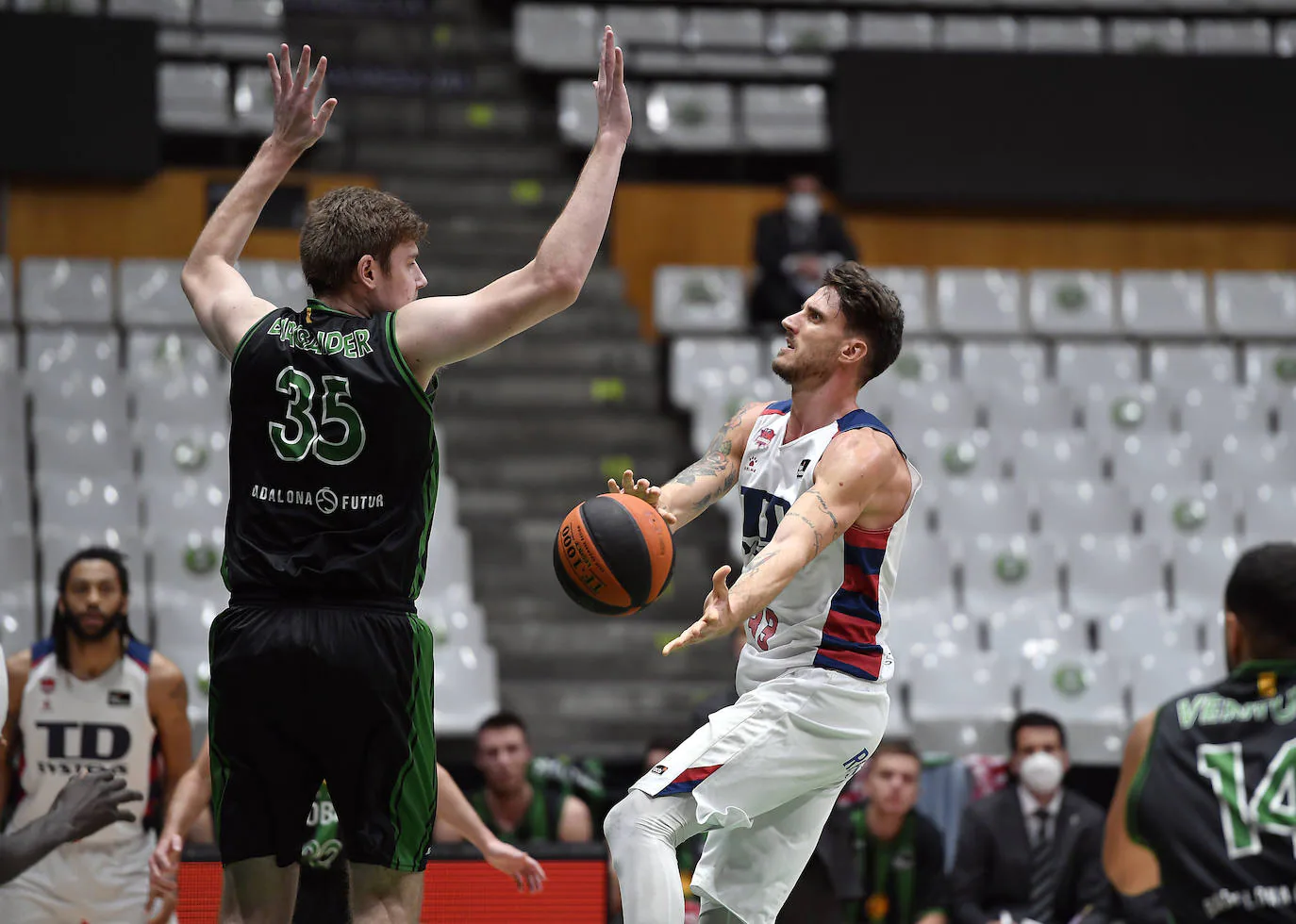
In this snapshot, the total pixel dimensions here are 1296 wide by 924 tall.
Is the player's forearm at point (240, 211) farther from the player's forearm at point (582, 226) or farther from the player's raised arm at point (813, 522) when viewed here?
the player's raised arm at point (813, 522)

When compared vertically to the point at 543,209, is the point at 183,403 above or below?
below

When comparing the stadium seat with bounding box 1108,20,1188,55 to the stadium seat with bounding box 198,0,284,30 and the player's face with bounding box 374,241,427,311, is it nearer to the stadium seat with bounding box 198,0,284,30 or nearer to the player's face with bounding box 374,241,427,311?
the stadium seat with bounding box 198,0,284,30

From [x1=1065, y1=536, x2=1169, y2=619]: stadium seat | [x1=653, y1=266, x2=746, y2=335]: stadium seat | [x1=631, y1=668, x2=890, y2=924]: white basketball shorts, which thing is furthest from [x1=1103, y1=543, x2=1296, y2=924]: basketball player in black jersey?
[x1=653, y1=266, x2=746, y2=335]: stadium seat

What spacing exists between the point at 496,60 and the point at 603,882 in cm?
956

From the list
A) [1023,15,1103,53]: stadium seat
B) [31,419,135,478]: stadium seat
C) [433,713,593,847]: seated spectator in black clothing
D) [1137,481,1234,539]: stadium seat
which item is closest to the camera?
[433,713,593,847]: seated spectator in black clothing

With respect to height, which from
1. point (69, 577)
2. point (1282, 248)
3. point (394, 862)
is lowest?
point (394, 862)

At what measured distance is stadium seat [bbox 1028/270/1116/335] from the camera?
41.4 feet

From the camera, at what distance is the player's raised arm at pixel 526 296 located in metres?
3.75

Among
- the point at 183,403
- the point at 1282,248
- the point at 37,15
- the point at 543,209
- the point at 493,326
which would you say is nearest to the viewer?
the point at 493,326

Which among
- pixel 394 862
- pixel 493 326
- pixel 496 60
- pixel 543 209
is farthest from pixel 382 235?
pixel 496 60

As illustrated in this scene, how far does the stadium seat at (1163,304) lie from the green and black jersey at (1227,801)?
31.8 ft

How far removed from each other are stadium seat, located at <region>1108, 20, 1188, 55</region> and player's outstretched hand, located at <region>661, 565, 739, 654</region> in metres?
11.4

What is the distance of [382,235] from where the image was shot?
3979 mm

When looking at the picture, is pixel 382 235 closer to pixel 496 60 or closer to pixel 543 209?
pixel 543 209
